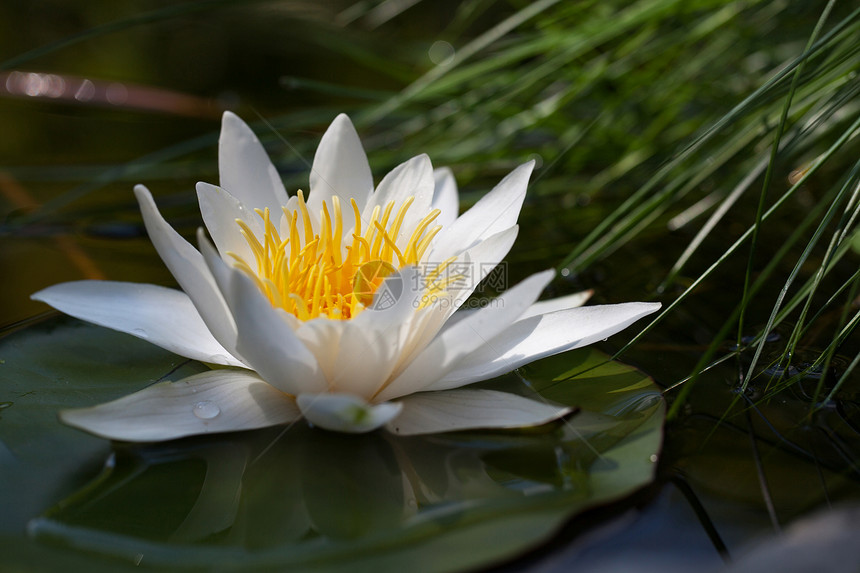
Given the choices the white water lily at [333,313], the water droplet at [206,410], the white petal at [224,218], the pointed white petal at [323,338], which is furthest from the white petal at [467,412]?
the white petal at [224,218]

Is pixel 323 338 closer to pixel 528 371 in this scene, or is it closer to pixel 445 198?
pixel 528 371

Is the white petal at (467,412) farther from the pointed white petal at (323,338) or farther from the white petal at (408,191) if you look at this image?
the white petal at (408,191)

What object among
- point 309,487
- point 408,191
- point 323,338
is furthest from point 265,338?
point 408,191

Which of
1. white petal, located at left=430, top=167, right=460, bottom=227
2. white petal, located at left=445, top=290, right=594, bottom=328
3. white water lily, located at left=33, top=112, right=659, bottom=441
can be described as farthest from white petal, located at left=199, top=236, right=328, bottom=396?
white petal, located at left=430, top=167, right=460, bottom=227

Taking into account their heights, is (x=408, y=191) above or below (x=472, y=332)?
above

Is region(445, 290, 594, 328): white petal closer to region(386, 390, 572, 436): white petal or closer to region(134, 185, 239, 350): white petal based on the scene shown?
region(386, 390, 572, 436): white petal
